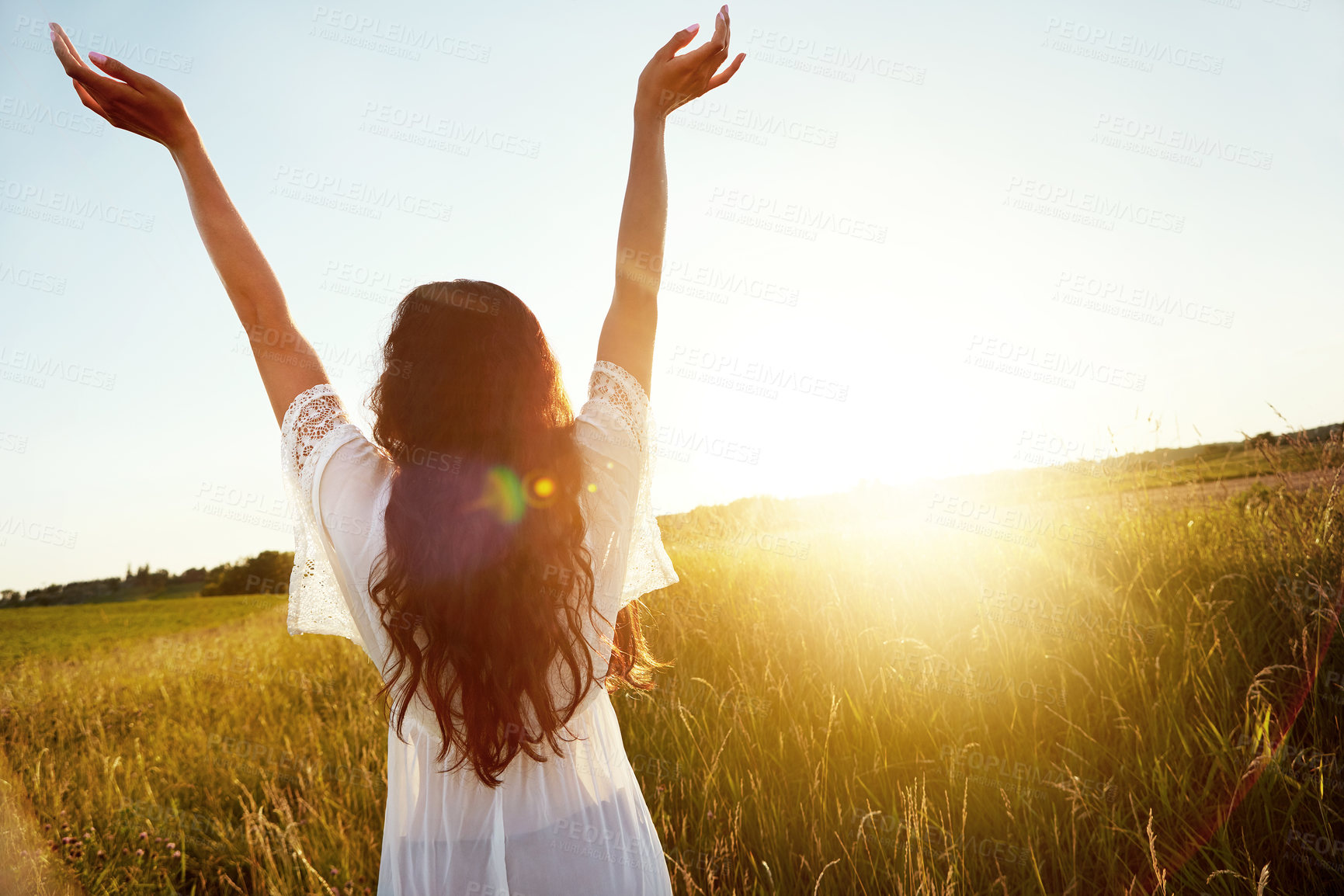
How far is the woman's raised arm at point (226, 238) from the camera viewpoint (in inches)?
55.8

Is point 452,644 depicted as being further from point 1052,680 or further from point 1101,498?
point 1101,498

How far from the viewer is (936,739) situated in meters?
2.56

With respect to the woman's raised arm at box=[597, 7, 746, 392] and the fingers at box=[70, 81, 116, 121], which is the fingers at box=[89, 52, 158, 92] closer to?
the fingers at box=[70, 81, 116, 121]

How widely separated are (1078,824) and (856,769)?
75 centimetres

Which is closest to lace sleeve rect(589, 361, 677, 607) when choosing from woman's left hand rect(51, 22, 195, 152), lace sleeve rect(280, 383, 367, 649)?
lace sleeve rect(280, 383, 367, 649)

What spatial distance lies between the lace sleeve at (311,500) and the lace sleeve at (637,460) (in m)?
0.56

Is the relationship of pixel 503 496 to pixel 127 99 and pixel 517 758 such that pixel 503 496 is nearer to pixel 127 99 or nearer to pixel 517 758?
pixel 517 758

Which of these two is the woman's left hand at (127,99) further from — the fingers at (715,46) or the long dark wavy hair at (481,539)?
the fingers at (715,46)

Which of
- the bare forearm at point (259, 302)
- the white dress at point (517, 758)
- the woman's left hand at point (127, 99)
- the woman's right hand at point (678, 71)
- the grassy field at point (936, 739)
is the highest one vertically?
the woman's right hand at point (678, 71)

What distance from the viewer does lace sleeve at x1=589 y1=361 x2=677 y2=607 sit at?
1404 millimetres

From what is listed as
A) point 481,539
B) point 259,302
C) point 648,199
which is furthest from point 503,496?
point 648,199

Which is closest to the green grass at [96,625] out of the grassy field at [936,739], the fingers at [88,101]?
the grassy field at [936,739]

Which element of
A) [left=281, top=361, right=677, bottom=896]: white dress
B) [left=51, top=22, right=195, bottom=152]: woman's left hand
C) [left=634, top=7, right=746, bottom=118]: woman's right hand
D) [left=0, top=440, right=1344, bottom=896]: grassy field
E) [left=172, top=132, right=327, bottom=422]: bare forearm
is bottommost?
[left=0, top=440, right=1344, bottom=896]: grassy field

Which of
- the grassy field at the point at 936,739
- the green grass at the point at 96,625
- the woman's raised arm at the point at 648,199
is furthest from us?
the green grass at the point at 96,625
